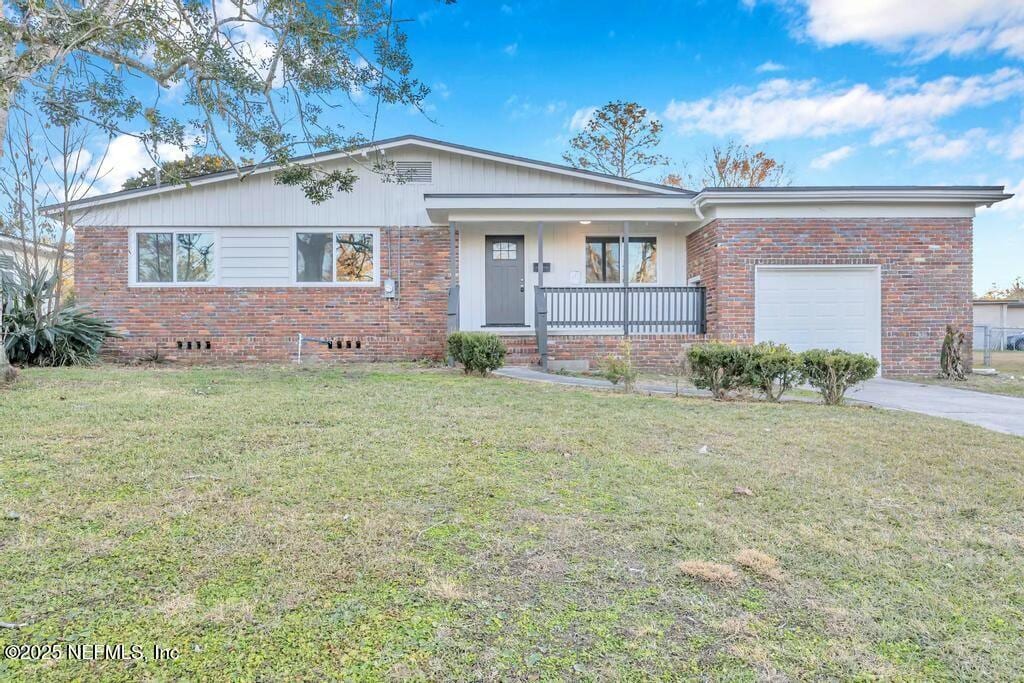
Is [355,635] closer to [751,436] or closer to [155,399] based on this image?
[751,436]

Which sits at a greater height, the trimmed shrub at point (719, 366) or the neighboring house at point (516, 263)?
the neighboring house at point (516, 263)

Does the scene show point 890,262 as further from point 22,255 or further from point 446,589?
point 22,255

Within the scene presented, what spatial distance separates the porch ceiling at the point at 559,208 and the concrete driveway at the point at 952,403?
4753 mm

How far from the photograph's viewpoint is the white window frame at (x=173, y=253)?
11.5m

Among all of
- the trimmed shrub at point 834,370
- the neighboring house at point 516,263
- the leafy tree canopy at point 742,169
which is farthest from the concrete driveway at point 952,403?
the leafy tree canopy at point 742,169

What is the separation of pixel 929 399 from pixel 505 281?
7938mm

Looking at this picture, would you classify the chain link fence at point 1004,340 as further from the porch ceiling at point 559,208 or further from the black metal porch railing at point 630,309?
the porch ceiling at point 559,208

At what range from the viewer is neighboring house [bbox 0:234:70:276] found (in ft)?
31.7

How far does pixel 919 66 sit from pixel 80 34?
21121mm

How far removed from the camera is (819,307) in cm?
1061

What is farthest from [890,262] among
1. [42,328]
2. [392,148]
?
[42,328]

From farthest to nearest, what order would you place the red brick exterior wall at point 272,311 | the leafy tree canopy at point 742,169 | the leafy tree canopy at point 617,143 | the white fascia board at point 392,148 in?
the leafy tree canopy at point 742,169 < the leafy tree canopy at point 617,143 < the red brick exterior wall at point 272,311 < the white fascia board at point 392,148

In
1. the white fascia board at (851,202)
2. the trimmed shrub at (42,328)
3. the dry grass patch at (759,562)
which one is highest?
the white fascia board at (851,202)

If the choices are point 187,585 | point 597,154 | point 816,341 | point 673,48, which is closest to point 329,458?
point 187,585
